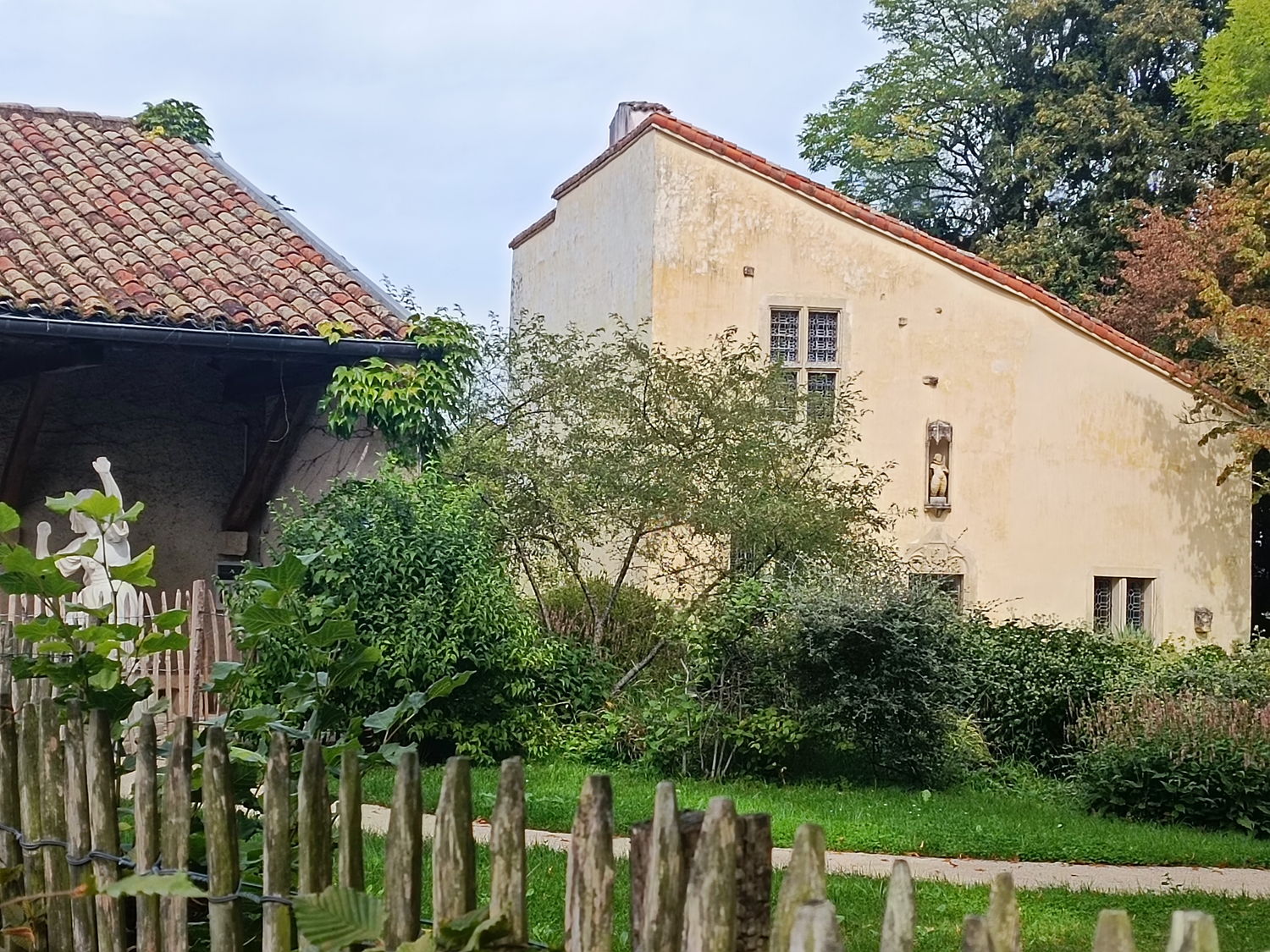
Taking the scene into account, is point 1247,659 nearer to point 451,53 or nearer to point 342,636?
point 451,53

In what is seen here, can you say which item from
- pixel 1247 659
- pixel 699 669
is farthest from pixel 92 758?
pixel 1247 659

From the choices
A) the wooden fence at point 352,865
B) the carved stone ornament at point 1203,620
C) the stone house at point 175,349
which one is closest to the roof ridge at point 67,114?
the stone house at point 175,349

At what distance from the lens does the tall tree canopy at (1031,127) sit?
2602cm

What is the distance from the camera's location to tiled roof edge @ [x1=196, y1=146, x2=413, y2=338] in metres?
11.4

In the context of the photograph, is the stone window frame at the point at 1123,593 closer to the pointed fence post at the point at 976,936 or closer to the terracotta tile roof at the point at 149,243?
the terracotta tile roof at the point at 149,243

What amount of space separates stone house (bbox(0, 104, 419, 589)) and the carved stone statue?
8265mm

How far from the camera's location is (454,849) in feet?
7.30

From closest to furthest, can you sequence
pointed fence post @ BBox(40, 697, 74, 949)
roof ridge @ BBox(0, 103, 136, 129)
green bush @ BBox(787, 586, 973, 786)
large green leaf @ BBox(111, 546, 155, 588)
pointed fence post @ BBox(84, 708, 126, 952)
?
pointed fence post @ BBox(84, 708, 126, 952) → pointed fence post @ BBox(40, 697, 74, 949) → large green leaf @ BBox(111, 546, 155, 588) → green bush @ BBox(787, 586, 973, 786) → roof ridge @ BBox(0, 103, 136, 129)

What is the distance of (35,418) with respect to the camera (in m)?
11.2

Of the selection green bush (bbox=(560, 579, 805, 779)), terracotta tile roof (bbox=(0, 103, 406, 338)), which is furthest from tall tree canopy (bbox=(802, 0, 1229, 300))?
terracotta tile roof (bbox=(0, 103, 406, 338))

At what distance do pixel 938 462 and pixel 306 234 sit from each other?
8454 mm

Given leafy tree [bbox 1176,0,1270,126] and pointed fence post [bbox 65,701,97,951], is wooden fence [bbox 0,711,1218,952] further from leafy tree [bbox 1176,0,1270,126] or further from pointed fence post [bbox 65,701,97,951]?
leafy tree [bbox 1176,0,1270,126]

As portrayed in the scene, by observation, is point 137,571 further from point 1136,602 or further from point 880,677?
point 1136,602

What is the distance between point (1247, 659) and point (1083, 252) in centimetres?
1248
